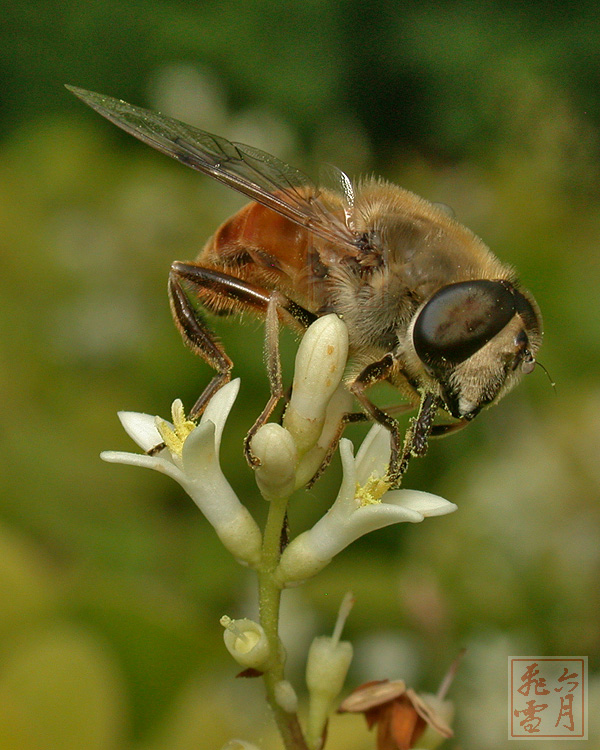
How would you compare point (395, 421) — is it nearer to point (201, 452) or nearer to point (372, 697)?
point (201, 452)

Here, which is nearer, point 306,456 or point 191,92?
point 306,456

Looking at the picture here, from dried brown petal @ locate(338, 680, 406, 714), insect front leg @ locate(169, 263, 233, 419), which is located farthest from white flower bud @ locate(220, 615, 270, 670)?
insect front leg @ locate(169, 263, 233, 419)

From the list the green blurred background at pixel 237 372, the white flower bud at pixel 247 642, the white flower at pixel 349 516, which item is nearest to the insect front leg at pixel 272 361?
the white flower at pixel 349 516

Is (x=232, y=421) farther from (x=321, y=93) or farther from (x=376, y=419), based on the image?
(x=321, y=93)

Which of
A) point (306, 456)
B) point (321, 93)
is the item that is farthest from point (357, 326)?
point (321, 93)

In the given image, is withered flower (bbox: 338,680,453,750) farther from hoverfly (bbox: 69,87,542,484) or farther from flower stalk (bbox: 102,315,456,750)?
hoverfly (bbox: 69,87,542,484)

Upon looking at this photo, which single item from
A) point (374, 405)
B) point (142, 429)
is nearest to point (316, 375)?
point (374, 405)

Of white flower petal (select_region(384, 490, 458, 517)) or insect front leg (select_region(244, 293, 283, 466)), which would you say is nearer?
white flower petal (select_region(384, 490, 458, 517))
